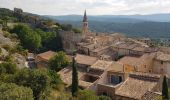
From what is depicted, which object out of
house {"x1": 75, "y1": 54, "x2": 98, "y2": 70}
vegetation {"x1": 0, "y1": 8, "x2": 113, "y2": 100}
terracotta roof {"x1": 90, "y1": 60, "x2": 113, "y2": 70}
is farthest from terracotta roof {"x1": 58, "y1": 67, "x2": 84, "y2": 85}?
terracotta roof {"x1": 90, "y1": 60, "x2": 113, "y2": 70}

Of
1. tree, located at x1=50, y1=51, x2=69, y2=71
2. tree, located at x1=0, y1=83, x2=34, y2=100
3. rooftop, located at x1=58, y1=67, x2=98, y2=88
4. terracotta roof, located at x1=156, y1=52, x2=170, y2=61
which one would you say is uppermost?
tree, located at x1=0, y1=83, x2=34, y2=100

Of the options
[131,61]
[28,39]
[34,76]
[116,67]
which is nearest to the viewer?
[34,76]

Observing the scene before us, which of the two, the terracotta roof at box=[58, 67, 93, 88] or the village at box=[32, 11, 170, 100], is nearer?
the village at box=[32, 11, 170, 100]

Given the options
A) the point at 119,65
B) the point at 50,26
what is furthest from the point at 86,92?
the point at 50,26

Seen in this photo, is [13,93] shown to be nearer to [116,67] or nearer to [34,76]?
[34,76]

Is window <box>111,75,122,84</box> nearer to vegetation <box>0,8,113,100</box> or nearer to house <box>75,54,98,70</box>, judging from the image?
house <box>75,54,98,70</box>

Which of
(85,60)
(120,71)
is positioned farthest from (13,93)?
(85,60)

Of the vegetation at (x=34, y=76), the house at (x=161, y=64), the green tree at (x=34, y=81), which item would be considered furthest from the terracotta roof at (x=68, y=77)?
the house at (x=161, y=64)

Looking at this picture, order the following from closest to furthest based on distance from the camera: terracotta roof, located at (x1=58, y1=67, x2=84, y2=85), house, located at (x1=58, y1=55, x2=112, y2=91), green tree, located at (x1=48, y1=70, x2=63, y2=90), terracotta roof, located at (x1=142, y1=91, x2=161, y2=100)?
terracotta roof, located at (x1=142, y1=91, x2=161, y2=100) < green tree, located at (x1=48, y1=70, x2=63, y2=90) < house, located at (x1=58, y1=55, x2=112, y2=91) < terracotta roof, located at (x1=58, y1=67, x2=84, y2=85)

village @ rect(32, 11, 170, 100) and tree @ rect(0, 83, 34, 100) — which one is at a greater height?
tree @ rect(0, 83, 34, 100)

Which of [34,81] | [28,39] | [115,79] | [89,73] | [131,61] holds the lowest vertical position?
[115,79]
